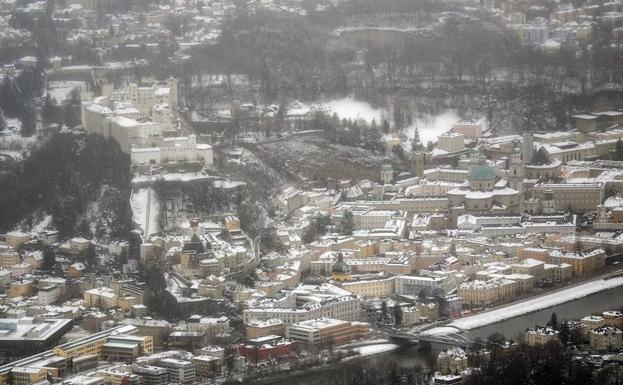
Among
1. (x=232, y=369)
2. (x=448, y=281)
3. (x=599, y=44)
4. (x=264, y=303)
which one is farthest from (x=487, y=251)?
(x=599, y=44)

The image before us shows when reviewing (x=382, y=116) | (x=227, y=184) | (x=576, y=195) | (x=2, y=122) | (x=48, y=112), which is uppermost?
(x=48, y=112)

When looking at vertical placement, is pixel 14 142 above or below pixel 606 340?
above

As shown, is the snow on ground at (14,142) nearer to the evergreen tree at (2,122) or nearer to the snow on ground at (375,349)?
the evergreen tree at (2,122)

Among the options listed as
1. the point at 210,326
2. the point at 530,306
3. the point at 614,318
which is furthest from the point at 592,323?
the point at 210,326

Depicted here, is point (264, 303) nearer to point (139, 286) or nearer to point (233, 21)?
point (139, 286)

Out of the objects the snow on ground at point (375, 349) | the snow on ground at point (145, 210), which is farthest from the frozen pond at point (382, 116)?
the snow on ground at point (375, 349)

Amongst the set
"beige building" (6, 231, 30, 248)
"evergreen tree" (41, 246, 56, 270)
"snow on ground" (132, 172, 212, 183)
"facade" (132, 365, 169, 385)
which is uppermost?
"snow on ground" (132, 172, 212, 183)

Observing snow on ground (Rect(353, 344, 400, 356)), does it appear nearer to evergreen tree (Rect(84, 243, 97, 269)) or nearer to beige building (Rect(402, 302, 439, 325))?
beige building (Rect(402, 302, 439, 325))

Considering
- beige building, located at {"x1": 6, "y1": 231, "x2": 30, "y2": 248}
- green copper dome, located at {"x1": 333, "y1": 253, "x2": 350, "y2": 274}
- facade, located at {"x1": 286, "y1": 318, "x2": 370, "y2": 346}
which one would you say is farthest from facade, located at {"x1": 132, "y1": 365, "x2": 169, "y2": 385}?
beige building, located at {"x1": 6, "y1": 231, "x2": 30, "y2": 248}

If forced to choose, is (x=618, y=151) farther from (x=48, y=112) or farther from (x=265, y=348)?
(x=265, y=348)
